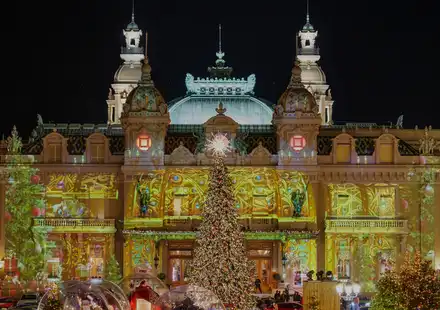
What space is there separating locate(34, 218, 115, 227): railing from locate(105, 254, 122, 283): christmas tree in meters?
5.35

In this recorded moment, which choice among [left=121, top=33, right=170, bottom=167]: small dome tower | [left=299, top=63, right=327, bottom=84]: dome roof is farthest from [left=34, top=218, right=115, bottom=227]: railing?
[left=299, top=63, right=327, bottom=84]: dome roof

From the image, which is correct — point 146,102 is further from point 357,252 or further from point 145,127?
point 357,252

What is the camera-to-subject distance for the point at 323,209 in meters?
105

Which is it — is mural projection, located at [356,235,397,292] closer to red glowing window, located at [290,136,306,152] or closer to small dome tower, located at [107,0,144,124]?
red glowing window, located at [290,136,306,152]

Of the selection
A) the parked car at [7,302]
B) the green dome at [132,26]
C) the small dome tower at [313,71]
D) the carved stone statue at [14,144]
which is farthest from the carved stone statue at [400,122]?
the parked car at [7,302]

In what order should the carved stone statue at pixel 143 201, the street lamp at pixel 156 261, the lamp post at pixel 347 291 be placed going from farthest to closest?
1. the carved stone statue at pixel 143 201
2. the street lamp at pixel 156 261
3. the lamp post at pixel 347 291

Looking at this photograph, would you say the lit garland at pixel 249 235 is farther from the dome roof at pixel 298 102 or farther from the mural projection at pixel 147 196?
the dome roof at pixel 298 102

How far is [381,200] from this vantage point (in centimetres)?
10562

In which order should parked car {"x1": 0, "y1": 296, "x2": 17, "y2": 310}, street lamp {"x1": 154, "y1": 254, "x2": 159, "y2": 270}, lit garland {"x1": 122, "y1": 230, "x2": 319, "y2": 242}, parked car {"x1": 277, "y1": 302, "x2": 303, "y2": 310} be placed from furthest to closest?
street lamp {"x1": 154, "y1": 254, "x2": 159, "y2": 270}
lit garland {"x1": 122, "y1": 230, "x2": 319, "y2": 242}
parked car {"x1": 0, "y1": 296, "x2": 17, "y2": 310}
parked car {"x1": 277, "y1": 302, "x2": 303, "y2": 310}

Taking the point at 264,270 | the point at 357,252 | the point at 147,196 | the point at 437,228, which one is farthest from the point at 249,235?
the point at 437,228

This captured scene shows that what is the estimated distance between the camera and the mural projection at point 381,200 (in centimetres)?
10544

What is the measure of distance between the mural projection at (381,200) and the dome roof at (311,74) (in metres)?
18.1

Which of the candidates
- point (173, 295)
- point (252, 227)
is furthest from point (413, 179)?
point (173, 295)

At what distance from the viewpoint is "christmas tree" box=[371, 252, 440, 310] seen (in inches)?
2675
